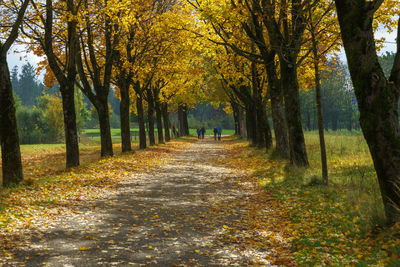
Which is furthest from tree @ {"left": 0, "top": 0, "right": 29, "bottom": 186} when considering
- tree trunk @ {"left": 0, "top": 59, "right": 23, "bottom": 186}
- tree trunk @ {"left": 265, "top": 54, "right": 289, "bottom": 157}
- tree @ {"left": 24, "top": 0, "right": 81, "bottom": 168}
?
tree trunk @ {"left": 265, "top": 54, "right": 289, "bottom": 157}

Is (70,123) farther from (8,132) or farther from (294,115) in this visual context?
(294,115)

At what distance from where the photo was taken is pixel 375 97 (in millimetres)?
5453

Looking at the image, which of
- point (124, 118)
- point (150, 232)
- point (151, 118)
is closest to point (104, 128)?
point (124, 118)

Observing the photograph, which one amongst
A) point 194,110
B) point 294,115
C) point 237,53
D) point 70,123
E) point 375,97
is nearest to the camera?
point 375,97

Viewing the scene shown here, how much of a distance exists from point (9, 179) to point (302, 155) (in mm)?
10079

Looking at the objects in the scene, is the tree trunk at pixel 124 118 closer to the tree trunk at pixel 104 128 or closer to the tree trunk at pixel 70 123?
the tree trunk at pixel 104 128

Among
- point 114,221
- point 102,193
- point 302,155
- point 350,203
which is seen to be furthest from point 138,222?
point 302,155

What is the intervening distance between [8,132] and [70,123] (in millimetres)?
4414

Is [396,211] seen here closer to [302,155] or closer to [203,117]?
[302,155]

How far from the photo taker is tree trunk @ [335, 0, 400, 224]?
5.41 m

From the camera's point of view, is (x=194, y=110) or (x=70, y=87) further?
(x=194, y=110)

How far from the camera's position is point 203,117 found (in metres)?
142

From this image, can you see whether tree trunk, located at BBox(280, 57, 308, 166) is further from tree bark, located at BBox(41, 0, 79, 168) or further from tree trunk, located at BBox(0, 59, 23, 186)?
tree trunk, located at BBox(0, 59, 23, 186)

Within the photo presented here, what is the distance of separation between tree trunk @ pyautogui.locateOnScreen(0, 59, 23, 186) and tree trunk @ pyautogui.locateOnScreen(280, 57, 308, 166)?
9456 millimetres
